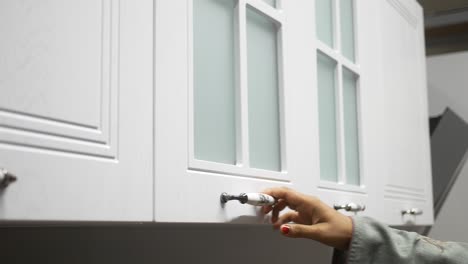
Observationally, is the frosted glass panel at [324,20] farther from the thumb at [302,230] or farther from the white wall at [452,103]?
the white wall at [452,103]

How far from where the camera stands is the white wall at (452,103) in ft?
7.79

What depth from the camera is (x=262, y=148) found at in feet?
3.16

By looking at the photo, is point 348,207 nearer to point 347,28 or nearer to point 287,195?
point 287,195

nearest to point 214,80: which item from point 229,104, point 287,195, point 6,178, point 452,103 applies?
point 229,104

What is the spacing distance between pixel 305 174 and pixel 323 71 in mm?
235

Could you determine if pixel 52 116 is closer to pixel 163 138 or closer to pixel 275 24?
pixel 163 138

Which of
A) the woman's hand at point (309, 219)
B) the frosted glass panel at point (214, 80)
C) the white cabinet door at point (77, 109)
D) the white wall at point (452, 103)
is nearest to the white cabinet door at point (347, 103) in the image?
the woman's hand at point (309, 219)

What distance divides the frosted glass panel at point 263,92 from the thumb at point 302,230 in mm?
108

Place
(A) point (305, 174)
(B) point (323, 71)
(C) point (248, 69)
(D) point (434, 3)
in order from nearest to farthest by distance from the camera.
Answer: (C) point (248, 69) → (A) point (305, 174) → (B) point (323, 71) → (D) point (434, 3)

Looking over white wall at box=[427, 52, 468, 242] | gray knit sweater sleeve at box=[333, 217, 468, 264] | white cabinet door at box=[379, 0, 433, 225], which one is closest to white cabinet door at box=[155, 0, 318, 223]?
gray knit sweater sleeve at box=[333, 217, 468, 264]

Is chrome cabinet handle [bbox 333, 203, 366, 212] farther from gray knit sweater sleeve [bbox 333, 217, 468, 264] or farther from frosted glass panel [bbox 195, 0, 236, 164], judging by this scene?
frosted glass panel [bbox 195, 0, 236, 164]

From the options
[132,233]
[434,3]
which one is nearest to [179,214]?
[132,233]

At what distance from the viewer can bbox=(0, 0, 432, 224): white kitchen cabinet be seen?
0.57 metres

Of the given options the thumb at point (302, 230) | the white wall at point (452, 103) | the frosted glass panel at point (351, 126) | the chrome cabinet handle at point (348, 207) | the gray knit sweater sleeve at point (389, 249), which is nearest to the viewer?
the thumb at point (302, 230)
